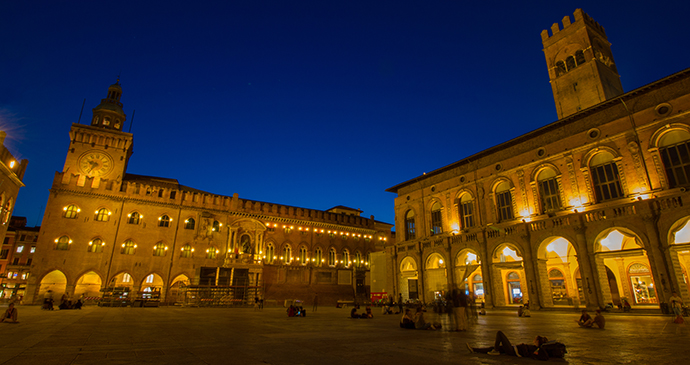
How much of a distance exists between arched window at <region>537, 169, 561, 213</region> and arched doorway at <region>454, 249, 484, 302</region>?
6.58m

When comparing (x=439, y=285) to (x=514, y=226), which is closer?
(x=514, y=226)

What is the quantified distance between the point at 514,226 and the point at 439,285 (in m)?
9.43

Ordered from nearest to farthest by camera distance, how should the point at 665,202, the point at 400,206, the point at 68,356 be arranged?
the point at 68,356 < the point at 665,202 < the point at 400,206

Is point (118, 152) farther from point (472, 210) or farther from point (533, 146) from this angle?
point (533, 146)

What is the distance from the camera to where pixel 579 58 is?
3388cm

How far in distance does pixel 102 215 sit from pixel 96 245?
319 cm

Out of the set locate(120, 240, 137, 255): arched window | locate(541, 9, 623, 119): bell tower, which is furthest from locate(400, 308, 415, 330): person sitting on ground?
locate(120, 240, 137, 255): arched window

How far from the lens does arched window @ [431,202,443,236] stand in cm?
3176

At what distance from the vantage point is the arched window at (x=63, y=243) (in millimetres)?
34531

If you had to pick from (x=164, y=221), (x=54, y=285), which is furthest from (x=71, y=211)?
(x=164, y=221)

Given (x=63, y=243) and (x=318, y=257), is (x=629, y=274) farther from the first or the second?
(x=63, y=243)

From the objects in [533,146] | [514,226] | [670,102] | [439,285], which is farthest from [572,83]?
[439,285]

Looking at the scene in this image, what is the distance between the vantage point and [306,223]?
47.8 m

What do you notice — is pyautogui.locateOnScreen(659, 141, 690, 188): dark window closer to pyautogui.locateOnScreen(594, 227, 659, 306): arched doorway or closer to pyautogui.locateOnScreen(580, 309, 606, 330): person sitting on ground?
pyautogui.locateOnScreen(594, 227, 659, 306): arched doorway
